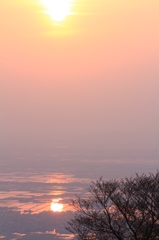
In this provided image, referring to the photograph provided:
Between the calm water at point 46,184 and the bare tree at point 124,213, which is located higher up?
the calm water at point 46,184

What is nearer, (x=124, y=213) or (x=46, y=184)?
(x=124, y=213)

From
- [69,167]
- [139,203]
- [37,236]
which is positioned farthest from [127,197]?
[69,167]

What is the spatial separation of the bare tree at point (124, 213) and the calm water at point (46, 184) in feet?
38.8

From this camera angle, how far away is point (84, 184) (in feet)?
150

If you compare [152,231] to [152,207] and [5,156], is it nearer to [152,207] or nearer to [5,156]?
[152,207]

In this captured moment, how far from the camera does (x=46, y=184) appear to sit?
156 feet

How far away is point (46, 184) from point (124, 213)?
37.2 metres

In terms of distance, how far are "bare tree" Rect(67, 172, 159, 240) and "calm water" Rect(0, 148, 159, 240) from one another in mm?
11831

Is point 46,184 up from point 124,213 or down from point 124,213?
up

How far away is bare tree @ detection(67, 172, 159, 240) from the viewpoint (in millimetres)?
10656

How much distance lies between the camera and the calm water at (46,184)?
26.1 metres

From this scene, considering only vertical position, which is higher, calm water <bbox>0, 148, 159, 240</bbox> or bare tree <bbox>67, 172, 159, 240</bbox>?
calm water <bbox>0, 148, 159, 240</bbox>

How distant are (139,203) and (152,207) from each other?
0.28 metres

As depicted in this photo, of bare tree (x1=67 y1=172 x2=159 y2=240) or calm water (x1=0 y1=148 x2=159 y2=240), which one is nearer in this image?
bare tree (x1=67 y1=172 x2=159 y2=240)
